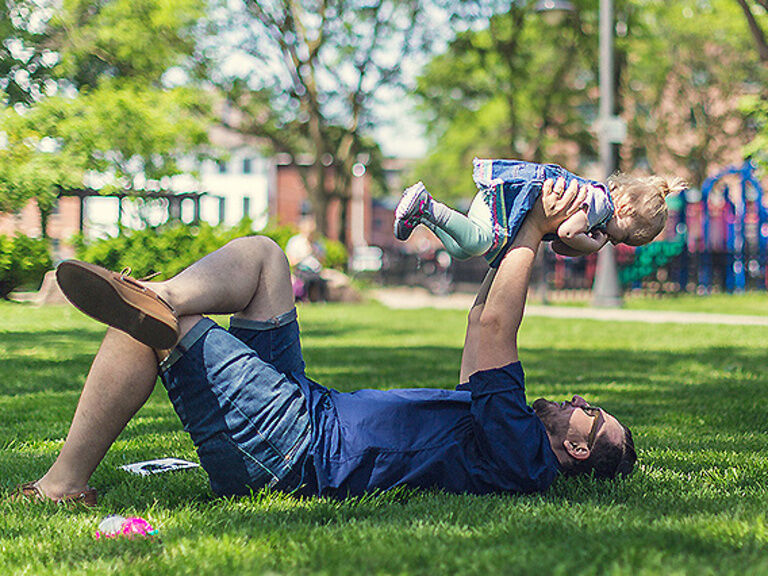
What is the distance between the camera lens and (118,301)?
2762 mm

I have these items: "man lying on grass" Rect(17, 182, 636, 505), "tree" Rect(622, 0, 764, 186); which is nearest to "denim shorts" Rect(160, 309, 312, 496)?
"man lying on grass" Rect(17, 182, 636, 505)

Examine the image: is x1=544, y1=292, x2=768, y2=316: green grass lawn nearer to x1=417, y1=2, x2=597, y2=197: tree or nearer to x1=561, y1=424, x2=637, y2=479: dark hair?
x1=417, y1=2, x2=597, y2=197: tree

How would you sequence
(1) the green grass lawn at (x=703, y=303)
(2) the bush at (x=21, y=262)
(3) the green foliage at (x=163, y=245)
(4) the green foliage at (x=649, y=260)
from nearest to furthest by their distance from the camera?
(2) the bush at (x=21, y=262)
(3) the green foliage at (x=163, y=245)
(1) the green grass lawn at (x=703, y=303)
(4) the green foliage at (x=649, y=260)

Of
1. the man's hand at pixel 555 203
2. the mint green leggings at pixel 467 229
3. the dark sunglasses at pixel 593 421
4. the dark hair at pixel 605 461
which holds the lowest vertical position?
the dark hair at pixel 605 461

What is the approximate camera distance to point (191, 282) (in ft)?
9.89

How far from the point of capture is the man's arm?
3199 mm

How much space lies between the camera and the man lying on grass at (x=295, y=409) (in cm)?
302

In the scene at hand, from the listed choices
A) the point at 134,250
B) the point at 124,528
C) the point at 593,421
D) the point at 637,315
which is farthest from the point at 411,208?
the point at 637,315

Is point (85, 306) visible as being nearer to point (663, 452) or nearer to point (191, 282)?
point (191, 282)

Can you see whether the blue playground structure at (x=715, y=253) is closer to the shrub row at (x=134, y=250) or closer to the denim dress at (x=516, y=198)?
the shrub row at (x=134, y=250)

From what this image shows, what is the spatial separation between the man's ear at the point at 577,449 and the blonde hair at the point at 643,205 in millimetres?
819

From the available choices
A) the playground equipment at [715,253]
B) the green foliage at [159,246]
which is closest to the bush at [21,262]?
the green foliage at [159,246]

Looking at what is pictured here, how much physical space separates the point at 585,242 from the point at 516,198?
0.30m

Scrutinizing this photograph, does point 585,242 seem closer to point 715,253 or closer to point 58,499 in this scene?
point 58,499
